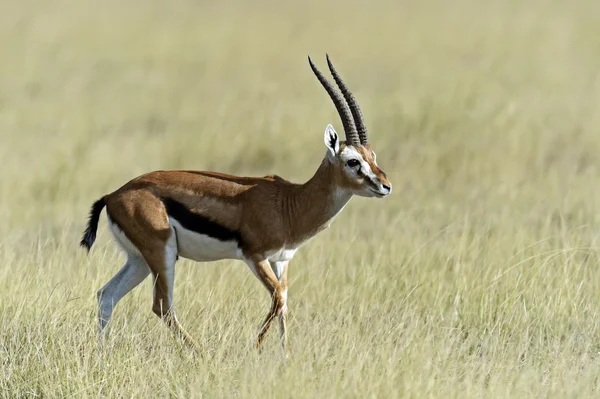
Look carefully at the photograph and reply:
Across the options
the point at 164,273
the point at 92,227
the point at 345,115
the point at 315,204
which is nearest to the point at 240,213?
the point at 315,204

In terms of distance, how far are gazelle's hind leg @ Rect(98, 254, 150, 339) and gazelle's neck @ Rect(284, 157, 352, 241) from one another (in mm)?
1159

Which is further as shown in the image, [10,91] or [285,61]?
[285,61]

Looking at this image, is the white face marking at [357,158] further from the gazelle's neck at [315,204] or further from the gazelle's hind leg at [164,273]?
the gazelle's hind leg at [164,273]

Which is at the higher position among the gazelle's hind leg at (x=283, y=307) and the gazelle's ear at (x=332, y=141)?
the gazelle's ear at (x=332, y=141)

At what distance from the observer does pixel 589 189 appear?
490 inches

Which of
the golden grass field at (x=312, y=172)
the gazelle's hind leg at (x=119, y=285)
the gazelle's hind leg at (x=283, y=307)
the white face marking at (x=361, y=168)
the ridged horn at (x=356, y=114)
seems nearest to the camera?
the golden grass field at (x=312, y=172)

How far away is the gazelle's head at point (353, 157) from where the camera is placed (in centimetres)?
714

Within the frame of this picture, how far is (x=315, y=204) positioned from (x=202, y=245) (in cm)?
84

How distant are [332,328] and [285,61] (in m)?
13.8

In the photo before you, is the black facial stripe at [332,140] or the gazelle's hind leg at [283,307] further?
the black facial stripe at [332,140]

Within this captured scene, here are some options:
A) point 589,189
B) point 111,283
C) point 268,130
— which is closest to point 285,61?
point 268,130

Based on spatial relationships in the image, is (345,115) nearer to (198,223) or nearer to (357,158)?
(357,158)

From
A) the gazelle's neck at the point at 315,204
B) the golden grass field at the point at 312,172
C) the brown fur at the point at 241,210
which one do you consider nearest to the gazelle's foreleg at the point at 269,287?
the brown fur at the point at 241,210

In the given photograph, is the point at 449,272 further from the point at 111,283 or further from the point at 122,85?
the point at 122,85
